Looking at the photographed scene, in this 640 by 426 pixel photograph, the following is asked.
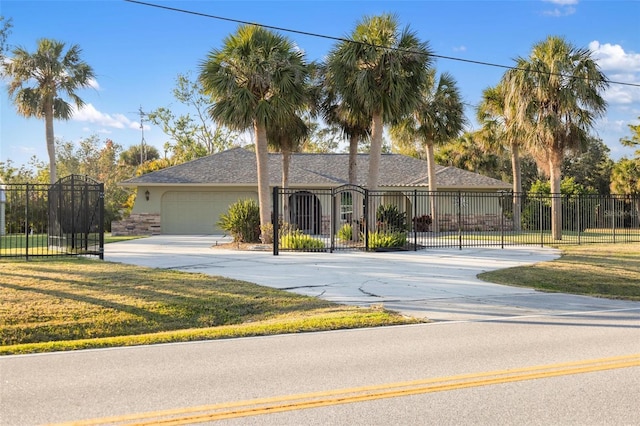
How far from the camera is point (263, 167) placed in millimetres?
22844

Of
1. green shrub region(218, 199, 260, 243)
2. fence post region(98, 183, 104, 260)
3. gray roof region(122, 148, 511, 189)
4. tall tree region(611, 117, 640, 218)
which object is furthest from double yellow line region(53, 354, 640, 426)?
tall tree region(611, 117, 640, 218)

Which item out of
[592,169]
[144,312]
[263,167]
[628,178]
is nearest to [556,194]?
[263,167]

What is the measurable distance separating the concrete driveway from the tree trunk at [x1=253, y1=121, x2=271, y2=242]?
82.0 inches

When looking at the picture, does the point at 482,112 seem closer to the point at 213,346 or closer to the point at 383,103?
the point at 383,103

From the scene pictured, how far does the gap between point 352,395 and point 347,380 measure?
0.55 metres

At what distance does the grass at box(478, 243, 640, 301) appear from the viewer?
14.5 metres

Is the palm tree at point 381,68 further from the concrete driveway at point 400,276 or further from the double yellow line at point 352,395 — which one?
the double yellow line at point 352,395

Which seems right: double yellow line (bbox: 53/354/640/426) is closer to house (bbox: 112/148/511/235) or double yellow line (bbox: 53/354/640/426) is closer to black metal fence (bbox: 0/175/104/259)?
black metal fence (bbox: 0/175/104/259)

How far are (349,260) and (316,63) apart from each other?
9125 mm

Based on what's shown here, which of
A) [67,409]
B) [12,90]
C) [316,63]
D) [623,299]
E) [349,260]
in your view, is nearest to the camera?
[67,409]

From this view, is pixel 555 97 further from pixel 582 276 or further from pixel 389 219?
pixel 582 276

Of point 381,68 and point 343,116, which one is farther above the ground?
point 381,68

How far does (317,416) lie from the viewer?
5.22 m

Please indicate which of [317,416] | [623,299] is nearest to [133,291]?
[317,416]
